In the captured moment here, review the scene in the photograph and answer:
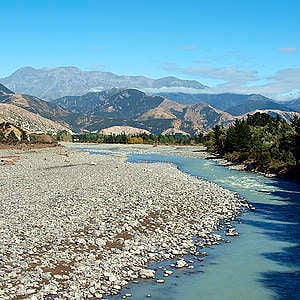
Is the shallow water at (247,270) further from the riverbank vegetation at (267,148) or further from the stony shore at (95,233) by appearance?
the riverbank vegetation at (267,148)

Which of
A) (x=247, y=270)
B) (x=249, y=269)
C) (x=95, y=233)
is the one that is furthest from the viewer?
(x=95, y=233)

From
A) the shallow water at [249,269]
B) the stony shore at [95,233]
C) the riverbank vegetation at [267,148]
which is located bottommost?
the shallow water at [249,269]

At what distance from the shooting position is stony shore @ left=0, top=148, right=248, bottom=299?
49.6ft

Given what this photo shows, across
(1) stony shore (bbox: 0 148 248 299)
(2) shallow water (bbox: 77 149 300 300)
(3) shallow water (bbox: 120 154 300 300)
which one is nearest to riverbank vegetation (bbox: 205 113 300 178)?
(1) stony shore (bbox: 0 148 248 299)

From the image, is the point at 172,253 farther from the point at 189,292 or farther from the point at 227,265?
the point at 189,292

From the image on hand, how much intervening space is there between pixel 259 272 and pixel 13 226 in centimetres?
1251

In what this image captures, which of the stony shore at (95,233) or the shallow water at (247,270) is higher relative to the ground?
the stony shore at (95,233)

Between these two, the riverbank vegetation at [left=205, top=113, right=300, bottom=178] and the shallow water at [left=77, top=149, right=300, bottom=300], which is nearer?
the shallow water at [left=77, top=149, right=300, bottom=300]

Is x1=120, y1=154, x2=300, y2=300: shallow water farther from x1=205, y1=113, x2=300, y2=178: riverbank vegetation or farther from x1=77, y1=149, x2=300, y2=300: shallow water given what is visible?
x1=205, y1=113, x2=300, y2=178: riverbank vegetation

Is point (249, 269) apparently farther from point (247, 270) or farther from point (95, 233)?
point (95, 233)

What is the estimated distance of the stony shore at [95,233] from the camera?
15.1 metres

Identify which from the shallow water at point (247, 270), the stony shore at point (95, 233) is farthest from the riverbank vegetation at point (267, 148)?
the shallow water at point (247, 270)

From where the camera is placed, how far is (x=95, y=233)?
2139 cm

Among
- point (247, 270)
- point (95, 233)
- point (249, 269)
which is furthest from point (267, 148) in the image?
point (247, 270)
